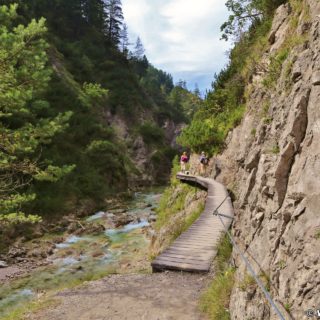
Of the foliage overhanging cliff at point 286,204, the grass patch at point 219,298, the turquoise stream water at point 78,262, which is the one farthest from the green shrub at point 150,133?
the grass patch at point 219,298

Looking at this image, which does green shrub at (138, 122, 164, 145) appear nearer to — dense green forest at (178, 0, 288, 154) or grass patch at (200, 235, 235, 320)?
dense green forest at (178, 0, 288, 154)

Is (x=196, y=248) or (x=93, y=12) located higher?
(x=93, y=12)

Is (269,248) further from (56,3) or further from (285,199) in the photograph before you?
(56,3)

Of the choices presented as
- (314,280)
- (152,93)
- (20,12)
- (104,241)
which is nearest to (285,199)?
(314,280)

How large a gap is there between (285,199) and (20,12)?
56983mm

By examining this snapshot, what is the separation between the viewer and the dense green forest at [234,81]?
2136 centimetres

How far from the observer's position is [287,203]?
5.04 m

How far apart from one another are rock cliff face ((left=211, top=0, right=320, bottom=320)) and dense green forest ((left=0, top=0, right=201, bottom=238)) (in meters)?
6.48

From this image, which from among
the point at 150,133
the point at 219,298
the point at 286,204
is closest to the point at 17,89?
the point at 219,298

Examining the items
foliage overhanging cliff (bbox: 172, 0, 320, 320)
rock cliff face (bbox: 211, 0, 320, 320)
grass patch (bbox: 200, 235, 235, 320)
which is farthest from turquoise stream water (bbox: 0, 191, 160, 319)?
rock cliff face (bbox: 211, 0, 320, 320)

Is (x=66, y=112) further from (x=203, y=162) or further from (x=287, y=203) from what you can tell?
(x=287, y=203)

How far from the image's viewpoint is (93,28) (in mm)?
77062

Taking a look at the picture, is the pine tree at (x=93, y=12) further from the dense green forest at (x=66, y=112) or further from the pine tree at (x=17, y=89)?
Answer: the pine tree at (x=17, y=89)

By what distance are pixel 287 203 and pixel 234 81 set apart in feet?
61.9
